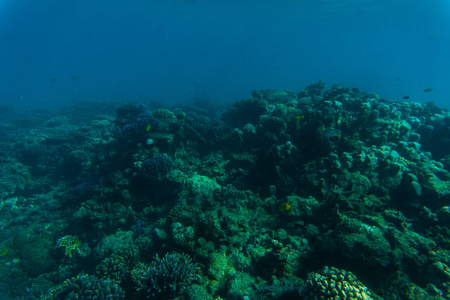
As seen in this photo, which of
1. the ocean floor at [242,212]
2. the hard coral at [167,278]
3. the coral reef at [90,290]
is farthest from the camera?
the coral reef at [90,290]

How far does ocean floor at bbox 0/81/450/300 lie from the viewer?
14.8 ft

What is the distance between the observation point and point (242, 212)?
659 cm

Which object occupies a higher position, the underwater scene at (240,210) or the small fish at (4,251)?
the underwater scene at (240,210)

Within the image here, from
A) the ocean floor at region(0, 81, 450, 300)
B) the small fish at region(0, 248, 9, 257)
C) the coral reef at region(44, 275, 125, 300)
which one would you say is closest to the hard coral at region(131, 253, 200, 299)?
the ocean floor at region(0, 81, 450, 300)

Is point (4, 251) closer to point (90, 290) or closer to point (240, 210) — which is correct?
point (90, 290)

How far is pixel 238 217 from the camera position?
616 cm

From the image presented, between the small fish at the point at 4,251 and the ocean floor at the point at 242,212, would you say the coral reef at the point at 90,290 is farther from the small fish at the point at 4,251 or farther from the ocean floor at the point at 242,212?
the small fish at the point at 4,251

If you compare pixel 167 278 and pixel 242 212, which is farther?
pixel 242 212

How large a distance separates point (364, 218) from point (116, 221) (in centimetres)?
781

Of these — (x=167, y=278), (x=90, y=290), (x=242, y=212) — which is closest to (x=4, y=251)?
(x=90, y=290)

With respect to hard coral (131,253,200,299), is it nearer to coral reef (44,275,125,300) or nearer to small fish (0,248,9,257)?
coral reef (44,275,125,300)

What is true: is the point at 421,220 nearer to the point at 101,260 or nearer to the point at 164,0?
the point at 101,260

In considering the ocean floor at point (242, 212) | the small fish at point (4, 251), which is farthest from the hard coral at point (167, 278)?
the small fish at point (4, 251)

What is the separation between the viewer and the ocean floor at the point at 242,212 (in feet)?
14.8
